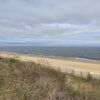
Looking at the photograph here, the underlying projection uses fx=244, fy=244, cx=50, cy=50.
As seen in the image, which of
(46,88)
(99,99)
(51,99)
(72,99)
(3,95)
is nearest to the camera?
(51,99)

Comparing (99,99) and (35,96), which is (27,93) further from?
(99,99)

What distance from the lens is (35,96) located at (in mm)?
5133

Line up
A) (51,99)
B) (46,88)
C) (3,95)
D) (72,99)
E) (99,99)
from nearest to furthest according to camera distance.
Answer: (51,99), (72,99), (3,95), (46,88), (99,99)

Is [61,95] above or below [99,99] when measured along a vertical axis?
above

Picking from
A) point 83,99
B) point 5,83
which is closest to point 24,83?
point 5,83

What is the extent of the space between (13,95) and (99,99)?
7.48 ft

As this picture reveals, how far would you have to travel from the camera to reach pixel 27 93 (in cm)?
510

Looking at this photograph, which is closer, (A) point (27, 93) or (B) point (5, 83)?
(A) point (27, 93)

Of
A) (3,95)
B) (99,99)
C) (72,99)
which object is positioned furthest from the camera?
(99,99)

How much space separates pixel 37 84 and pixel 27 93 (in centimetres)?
91

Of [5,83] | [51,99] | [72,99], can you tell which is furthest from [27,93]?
[5,83]

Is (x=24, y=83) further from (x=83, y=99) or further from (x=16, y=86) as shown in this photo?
(x=83, y=99)

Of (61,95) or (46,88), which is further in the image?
(46,88)

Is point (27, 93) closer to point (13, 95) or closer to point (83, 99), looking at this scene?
point (13, 95)
